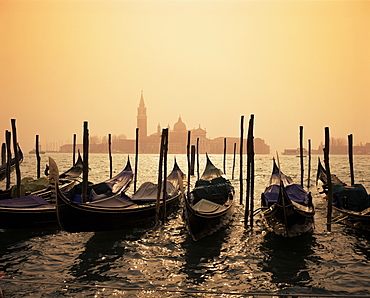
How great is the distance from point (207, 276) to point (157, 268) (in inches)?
43.3

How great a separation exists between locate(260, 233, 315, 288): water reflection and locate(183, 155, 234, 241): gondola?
136 centimetres

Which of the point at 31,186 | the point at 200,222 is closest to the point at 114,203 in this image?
the point at 200,222

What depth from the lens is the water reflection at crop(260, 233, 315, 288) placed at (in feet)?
21.9

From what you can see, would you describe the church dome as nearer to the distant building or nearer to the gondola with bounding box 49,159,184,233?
the distant building

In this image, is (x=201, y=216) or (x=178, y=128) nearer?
(x=201, y=216)

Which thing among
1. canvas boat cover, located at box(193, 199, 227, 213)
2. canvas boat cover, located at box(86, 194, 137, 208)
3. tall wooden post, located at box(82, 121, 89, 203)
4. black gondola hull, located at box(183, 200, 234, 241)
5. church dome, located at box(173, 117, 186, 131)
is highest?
church dome, located at box(173, 117, 186, 131)

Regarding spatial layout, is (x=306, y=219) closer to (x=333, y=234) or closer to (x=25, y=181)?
(x=333, y=234)

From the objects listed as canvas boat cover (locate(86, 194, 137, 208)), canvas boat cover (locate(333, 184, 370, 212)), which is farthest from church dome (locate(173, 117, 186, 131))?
canvas boat cover (locate(86, 194, 137, 208))

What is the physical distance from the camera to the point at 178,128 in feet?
554

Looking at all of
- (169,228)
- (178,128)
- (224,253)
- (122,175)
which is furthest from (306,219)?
(178,128)

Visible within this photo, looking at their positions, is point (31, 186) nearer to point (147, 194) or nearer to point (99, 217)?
point (147, 194)

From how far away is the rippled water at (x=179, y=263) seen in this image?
245 inches

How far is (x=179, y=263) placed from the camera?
7.51 metres

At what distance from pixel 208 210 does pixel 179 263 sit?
7.96 feet
